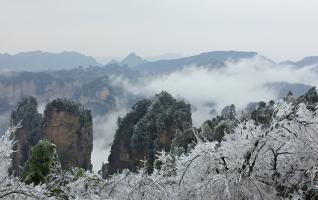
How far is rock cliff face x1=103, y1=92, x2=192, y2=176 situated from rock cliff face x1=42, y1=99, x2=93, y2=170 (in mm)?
6941

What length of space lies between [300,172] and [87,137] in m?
93.1

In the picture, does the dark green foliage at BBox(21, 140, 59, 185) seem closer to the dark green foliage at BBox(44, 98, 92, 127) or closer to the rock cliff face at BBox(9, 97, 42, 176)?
the dark green foliage at BBox(44, 98, 92, 127)

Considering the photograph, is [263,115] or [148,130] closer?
[263,115]

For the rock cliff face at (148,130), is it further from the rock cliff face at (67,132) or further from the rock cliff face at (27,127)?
the rock cliff face at (27,127)

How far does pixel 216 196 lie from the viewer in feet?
41.6

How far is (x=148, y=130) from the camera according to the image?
87.8 m

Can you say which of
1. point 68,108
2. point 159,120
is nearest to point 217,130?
point 159,120

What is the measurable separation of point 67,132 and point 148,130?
71.4ft

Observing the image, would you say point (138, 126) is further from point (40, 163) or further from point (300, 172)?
point (300, 172)

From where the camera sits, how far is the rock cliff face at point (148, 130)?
85.7 metres

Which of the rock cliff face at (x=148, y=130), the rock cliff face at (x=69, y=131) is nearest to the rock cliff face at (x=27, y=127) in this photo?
the rock cliff face at (x=69, y=131)

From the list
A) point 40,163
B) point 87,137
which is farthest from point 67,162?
point 40,163

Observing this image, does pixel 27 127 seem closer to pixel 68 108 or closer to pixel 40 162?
pixel 68 108

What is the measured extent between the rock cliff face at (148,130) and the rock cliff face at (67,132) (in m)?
6.94
